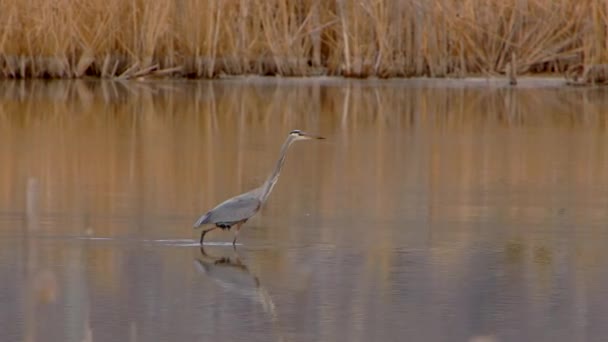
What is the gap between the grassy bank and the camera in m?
15.6

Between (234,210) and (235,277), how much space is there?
0.65m

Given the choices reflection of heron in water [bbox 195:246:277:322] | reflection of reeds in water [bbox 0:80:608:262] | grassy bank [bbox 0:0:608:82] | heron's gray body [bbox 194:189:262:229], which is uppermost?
grassy bank [bbox 0:0:608:82]

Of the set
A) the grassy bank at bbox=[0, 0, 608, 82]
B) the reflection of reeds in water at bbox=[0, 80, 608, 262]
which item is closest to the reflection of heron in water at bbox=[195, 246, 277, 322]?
the reflection of reeds in water at bbox=[0, 80, 608, 262]

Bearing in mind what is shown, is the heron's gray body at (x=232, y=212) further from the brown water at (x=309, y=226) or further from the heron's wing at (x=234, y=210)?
the brown water at (x=309, y=226)

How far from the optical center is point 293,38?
15.7 m

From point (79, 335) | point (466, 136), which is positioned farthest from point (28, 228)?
point (466, 136)

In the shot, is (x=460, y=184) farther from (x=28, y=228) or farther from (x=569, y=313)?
(x=569, y=313)

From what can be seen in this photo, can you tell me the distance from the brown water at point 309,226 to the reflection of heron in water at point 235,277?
0.01 metres

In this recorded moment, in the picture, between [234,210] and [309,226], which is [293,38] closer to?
[309,226]

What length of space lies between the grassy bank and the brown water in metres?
2.56

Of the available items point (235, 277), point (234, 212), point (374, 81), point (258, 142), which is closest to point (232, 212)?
point (234, 212)

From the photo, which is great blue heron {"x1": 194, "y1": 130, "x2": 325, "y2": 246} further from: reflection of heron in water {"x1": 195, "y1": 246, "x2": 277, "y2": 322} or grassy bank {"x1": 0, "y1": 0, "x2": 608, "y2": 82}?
grassy bank {"x1": 0, "y1": 0, "x2": 608, "y2": 82}

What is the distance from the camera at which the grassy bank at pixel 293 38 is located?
15.6 meters

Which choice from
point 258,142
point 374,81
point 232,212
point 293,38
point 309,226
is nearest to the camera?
point 232,212
